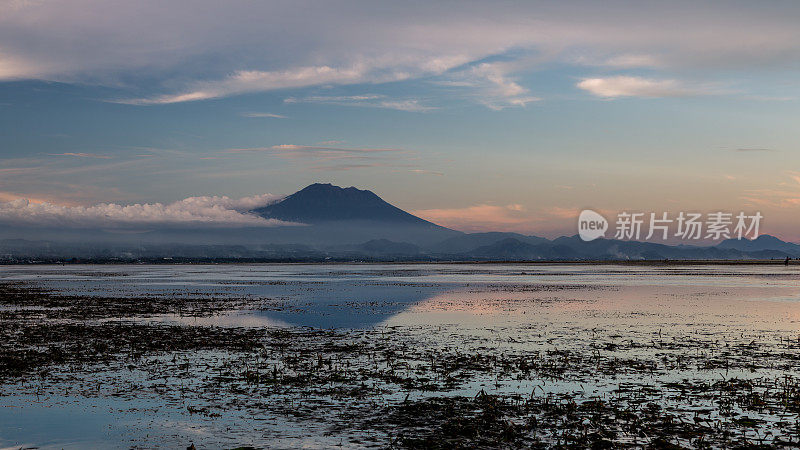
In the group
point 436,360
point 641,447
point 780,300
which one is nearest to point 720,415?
point 641,447

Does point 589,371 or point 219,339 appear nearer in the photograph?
point 589,371

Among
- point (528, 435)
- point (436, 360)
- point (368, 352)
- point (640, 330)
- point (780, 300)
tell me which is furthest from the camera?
point (780, 300)

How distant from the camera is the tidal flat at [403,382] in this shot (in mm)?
15570

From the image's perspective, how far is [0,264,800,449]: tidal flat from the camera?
51.1ft

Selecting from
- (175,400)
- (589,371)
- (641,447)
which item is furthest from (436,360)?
(641,447)

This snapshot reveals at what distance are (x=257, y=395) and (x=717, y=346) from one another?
72.5 ft

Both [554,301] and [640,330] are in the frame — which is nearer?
[640,330]

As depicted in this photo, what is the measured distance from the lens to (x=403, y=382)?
71.0 ft

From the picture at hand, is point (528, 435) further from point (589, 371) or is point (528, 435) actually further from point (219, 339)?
point (219, 339)

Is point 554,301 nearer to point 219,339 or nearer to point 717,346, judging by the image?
point 717,346

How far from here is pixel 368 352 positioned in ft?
94.0

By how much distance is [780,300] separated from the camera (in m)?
58.2

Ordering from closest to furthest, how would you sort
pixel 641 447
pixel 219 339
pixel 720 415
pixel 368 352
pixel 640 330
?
pixel 641 447, pixel 720 415, pixel 368 352, pixel 219 339, pixel 640 330

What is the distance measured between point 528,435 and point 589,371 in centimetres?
919
